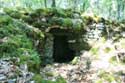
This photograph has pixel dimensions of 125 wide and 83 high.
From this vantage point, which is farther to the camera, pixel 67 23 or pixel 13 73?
pixel 67 23

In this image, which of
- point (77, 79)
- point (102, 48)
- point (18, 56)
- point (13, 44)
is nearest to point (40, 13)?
point (102, 48)

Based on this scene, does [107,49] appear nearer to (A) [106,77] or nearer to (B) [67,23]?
(B) [67,23]

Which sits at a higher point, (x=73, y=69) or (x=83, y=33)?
(x=83, y=33)

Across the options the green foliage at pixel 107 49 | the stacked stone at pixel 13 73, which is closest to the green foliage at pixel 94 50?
the green foliage at pixel 107 49

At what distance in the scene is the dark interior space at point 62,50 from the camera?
463 inches

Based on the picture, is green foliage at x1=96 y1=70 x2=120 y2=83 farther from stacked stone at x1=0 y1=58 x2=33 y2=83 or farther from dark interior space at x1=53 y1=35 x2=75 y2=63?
dark interior space at x1=53 y1=35 x2=75 y2=63

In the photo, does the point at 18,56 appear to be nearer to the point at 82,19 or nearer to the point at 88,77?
the point at 88,77

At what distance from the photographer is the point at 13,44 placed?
18.0 ft

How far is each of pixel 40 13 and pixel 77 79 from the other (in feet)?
14.0

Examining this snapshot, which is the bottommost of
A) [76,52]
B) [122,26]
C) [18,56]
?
[76,52]

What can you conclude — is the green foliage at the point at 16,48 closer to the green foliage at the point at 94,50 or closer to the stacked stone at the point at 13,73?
the stacked stone at the point at 13,73

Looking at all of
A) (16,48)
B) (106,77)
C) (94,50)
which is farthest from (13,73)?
(94,50)

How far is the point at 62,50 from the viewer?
12.1 m

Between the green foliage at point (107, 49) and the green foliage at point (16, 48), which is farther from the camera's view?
the green foliage at point (107, 49)
